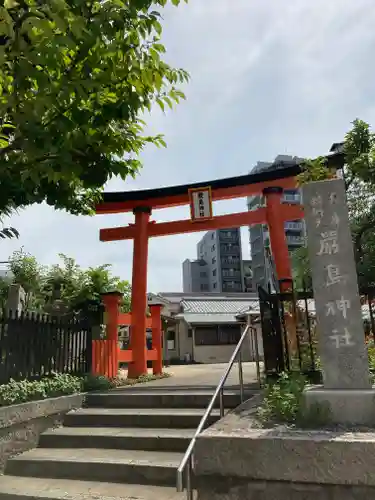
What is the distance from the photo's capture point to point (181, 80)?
15.3ft

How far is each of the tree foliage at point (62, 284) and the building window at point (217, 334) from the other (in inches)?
455

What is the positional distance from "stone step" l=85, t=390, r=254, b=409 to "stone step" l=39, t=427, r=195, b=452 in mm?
724

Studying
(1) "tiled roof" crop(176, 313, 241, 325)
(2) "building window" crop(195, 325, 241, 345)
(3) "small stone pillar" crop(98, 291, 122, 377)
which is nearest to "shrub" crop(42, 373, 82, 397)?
(3) "small stone pillar" crop(98, 291, 122, 377)

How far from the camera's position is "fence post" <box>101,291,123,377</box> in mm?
9375

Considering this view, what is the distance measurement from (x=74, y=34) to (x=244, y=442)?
3.72m

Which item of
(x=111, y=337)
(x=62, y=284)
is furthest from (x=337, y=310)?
(x=62, y=284)

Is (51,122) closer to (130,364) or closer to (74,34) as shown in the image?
(74,34)

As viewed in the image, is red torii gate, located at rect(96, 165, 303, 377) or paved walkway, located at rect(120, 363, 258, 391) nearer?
paved walkway, located at rect(120, 363, 258, 391)

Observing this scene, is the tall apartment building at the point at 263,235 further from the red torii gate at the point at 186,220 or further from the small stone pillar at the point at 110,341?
the small stone pillar at the point at 110,341

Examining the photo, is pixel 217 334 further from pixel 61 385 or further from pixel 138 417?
pixel 138 417

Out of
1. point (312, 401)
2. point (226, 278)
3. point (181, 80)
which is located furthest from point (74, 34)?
point (226, 278)

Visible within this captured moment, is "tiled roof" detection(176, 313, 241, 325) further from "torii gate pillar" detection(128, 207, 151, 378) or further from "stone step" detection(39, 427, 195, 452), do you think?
"stone step" detection(39, 427, 195, 452)

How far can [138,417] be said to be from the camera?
616cm

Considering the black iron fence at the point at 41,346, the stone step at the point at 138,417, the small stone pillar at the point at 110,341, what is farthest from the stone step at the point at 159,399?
the small stone pillar at the point at 110,341
